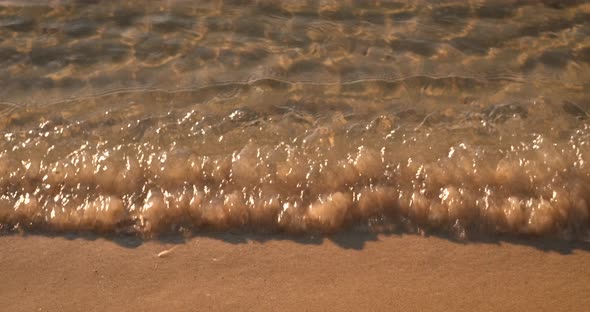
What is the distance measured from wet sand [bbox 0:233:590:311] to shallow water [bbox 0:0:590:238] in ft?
0.33

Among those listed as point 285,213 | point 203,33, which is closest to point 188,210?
point 285,213

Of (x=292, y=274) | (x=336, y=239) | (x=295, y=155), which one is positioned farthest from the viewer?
(x=295, y=155)

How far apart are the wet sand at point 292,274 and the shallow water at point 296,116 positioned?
4.0 inches

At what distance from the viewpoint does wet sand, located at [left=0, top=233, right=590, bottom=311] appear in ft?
8.24

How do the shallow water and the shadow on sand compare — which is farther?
the shallow water

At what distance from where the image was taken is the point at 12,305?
2.55 meters

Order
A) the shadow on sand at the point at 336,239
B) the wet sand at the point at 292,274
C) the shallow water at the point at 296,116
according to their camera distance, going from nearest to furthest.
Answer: the wet sand at the point at 292,274, the shadow on sand at the point at 336,239, the shallow water at the point at 296,116

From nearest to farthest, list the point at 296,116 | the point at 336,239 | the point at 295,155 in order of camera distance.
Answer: the point at 336,239 < the point at 295,155 < the point at 296,116

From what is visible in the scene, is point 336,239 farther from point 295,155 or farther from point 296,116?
point 296,116

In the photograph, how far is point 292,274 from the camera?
261 centimetres

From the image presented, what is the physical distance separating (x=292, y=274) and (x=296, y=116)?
958 millimetres

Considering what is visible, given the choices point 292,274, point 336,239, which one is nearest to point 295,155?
point 336,239

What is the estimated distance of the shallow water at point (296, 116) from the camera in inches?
113

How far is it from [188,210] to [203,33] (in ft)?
4.75
